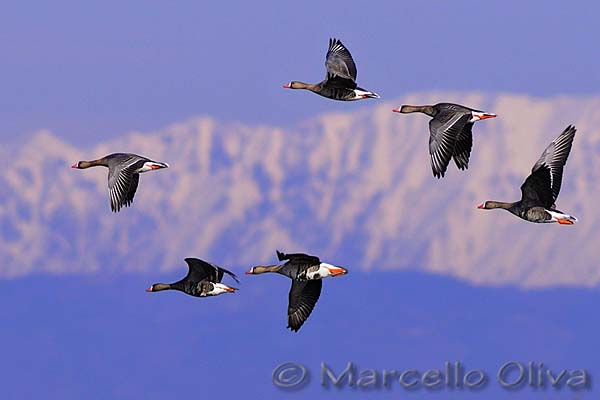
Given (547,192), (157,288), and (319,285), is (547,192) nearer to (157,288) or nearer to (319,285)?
(319,285)

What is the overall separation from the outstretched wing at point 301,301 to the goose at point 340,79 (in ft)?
14.6

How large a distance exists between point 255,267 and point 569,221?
7.04 m

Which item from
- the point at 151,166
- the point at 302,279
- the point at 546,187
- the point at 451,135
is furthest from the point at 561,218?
the point at 151,166

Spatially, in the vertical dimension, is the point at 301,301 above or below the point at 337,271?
below

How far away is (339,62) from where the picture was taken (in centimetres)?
4125

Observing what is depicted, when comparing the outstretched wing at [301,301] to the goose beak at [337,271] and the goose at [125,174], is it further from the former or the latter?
the goose at [125,174]

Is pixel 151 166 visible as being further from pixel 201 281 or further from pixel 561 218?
pixel 561 218

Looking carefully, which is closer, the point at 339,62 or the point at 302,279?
the point at 302,279

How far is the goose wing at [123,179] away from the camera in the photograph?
39688 mm

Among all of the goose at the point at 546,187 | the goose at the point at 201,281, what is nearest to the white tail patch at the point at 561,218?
the goose at the point at 546,187

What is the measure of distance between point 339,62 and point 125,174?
5.68 metres

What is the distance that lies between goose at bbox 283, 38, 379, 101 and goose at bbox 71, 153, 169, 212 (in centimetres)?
427

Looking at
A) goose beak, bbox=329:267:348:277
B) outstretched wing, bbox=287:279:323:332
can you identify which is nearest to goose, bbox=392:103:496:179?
goose beak, bbox=329:267:348:277

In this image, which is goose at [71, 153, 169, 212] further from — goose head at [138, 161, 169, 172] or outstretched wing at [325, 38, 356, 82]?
outstretched wing at [325, 38, 356, 82]
